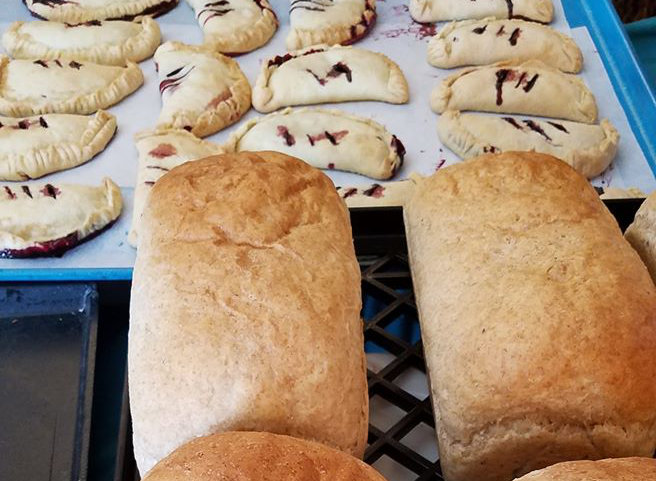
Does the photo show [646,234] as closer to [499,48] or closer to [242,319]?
[242,319]

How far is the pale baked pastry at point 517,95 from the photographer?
229cm

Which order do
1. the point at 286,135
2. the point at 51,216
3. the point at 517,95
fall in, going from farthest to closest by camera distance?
the point at 517,95 < the point at 286,135 < the point at 51,216

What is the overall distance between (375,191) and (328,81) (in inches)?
19.2

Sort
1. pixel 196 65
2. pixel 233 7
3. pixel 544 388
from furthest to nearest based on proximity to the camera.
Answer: pixel 233 7
pixel 196 65
pixel 544 388

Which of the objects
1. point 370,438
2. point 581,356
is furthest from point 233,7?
point 581,356

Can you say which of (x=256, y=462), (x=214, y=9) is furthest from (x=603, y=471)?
(x=214, y=9)

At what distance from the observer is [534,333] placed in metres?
Answer: 1.12

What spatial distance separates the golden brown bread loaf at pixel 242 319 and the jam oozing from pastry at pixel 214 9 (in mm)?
1352

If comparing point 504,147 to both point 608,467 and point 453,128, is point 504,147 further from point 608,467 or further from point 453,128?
point 608,467

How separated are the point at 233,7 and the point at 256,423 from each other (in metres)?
1.80

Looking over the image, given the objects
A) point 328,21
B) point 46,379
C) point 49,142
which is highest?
point 328,21

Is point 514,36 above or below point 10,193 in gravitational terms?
above

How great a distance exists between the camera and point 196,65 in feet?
7.60

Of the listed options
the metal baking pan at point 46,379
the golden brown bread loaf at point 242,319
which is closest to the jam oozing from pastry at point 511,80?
the golden brown bread loaf at point 242,319
